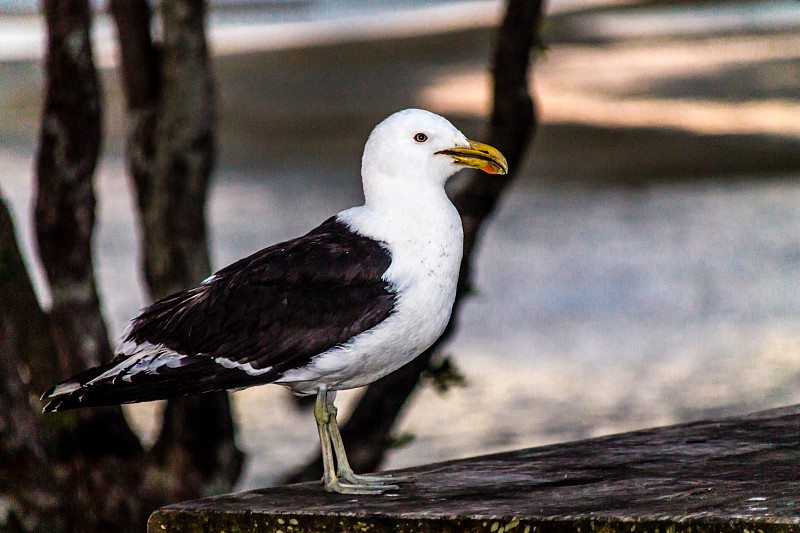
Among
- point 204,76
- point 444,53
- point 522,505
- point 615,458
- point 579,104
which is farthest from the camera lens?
point 444,53

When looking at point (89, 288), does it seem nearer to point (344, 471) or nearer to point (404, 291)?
point (344, 471)

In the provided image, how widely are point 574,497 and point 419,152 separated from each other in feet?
4.03

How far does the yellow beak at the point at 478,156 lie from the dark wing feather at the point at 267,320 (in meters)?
0.41

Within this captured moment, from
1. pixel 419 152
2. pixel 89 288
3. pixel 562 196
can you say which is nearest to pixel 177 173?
pixel 89 288

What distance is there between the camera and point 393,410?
256 inches

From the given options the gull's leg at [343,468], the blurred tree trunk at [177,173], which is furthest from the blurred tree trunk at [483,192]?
the gull's leg at [343,468]

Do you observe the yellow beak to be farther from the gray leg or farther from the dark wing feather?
A: the gray leg

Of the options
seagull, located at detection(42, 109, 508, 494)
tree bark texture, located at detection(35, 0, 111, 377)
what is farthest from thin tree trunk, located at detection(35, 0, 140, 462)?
seagull, located at detection(42, 109, 508, 494)

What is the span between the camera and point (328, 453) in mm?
4395

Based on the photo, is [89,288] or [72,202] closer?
[72,202]

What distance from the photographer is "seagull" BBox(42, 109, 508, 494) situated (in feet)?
13.6

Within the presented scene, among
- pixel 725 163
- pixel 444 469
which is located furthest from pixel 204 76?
pixel 725 163

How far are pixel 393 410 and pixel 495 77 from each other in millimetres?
1732

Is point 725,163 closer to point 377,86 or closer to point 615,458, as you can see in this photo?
point 377,86
